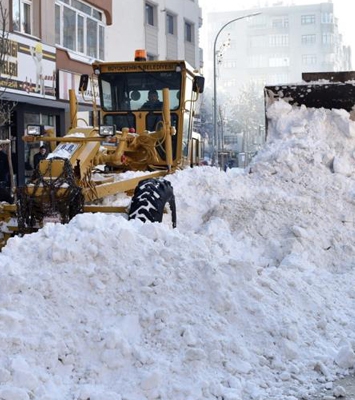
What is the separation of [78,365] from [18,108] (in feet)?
45.7

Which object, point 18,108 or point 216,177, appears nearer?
point 216,177

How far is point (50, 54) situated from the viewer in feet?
55.4

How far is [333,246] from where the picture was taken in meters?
7.24

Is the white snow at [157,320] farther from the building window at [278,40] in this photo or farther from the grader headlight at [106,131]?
the building window at [278,40]

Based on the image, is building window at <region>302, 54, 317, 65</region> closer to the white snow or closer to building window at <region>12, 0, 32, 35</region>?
building window at <region>12, 0, 32, 35</region>

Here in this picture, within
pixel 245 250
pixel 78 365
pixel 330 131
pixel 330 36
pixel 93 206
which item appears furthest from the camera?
pixel 330 36

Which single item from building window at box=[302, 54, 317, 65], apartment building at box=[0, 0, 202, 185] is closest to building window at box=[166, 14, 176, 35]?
apartment building at box=[0, 0, 202, 185]

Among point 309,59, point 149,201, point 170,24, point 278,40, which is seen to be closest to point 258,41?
point 278,40

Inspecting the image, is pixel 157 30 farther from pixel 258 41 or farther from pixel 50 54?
pixel 258 41

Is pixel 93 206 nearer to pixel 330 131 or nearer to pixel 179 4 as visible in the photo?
pixel 330 131

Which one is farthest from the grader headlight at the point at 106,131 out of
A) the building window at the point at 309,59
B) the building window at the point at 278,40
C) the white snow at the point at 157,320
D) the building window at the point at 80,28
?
the building window at the point at 278,40

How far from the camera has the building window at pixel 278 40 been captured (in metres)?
111

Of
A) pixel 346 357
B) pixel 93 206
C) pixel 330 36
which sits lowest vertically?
pixel 346 357

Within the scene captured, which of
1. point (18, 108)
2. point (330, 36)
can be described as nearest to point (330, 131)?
point (18, 108)
